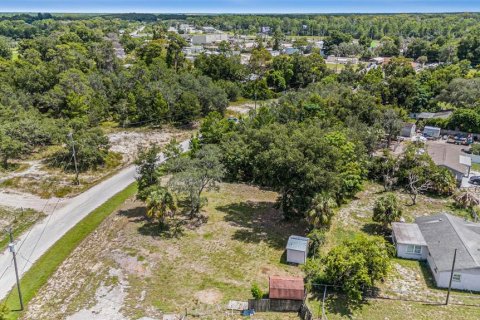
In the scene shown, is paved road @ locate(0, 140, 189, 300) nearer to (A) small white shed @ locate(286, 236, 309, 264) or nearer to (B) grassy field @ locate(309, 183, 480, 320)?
(A) small white shed @ locate(286, 236, 309, 264)

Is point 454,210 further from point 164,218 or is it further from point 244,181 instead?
point 164,218

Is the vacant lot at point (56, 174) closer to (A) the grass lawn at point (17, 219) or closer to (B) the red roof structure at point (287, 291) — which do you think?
(A) the grass lawn at point (17, 219)

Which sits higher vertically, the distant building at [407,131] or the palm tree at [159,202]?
the distant building at [407,131]

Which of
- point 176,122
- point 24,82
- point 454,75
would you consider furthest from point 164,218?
point 454,75

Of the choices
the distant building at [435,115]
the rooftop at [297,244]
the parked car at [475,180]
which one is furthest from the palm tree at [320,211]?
the distant building at [435,115]

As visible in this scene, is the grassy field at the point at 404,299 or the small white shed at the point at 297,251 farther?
the small white shed at the point at 297,251

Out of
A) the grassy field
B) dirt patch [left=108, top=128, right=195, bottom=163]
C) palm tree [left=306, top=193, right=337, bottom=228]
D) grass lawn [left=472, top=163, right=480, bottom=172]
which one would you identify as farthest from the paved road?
grass lawn [left=472, top=163, right=480, bottom=172]

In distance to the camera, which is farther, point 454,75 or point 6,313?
point 454,75

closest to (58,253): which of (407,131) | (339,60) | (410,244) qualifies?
(410,244)
